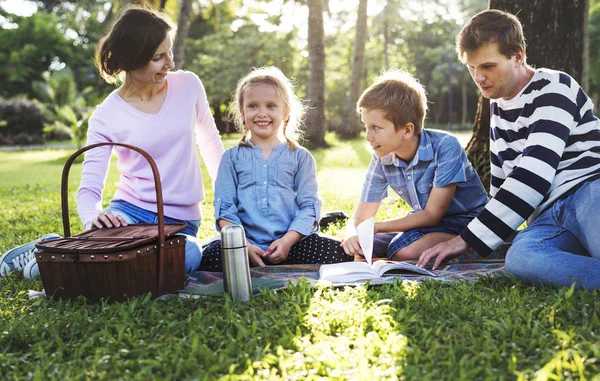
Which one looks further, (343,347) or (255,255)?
(255,255)

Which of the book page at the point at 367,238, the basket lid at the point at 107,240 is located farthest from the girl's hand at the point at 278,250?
the basket lid at the point at 107,240

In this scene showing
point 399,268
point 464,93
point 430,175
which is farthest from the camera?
point 464,93

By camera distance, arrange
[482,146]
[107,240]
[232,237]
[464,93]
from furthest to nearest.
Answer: [464,93] → [482,146] → [107,240] → [232,237]

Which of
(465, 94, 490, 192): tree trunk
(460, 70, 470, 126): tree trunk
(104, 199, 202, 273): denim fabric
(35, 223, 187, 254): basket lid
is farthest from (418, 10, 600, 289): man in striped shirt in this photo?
(460, 70, 470, 126): tree trunk

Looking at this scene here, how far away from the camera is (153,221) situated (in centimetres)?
382

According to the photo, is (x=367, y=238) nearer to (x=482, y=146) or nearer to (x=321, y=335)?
(x=321, y=335)

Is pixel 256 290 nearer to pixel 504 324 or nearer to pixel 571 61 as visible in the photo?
pixel 504 324

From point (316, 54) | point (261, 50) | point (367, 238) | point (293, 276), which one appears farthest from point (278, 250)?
point (261, 50)

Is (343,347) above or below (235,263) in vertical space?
below

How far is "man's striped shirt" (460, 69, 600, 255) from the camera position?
10.4 ft

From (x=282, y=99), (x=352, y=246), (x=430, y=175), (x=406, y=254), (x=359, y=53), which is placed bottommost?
(x=406, y=254)

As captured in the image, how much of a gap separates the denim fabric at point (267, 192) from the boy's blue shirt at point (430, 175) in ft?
1.30

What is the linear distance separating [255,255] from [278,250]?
0.14m

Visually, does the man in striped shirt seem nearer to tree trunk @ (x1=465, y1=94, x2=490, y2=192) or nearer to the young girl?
the young girl
